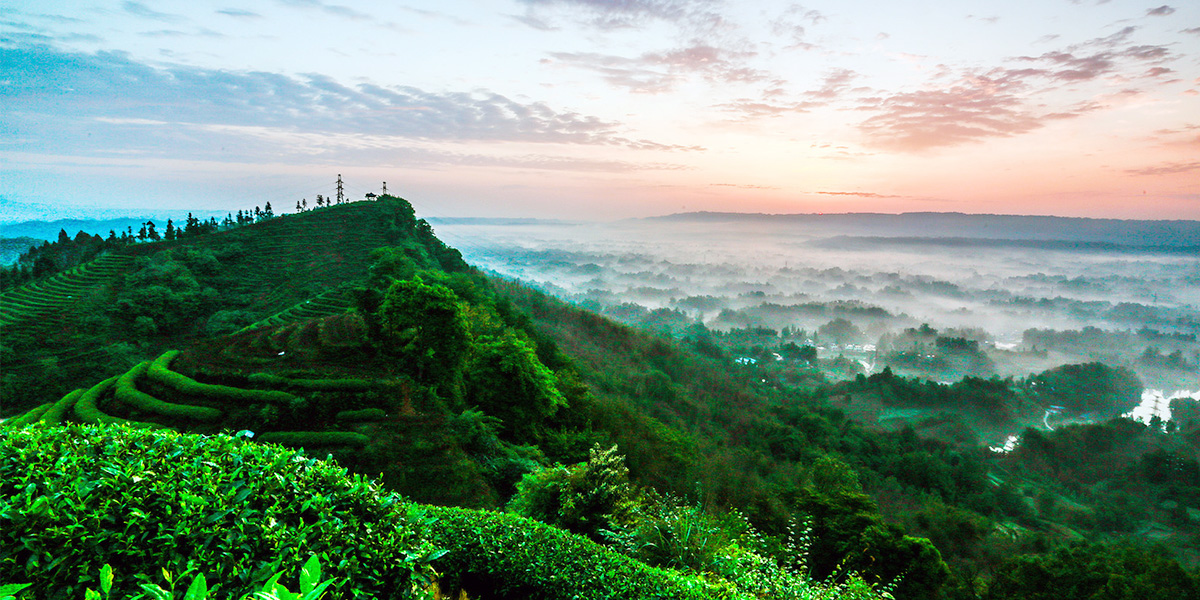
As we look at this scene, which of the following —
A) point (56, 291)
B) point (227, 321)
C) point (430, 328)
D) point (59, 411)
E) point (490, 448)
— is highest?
point (430, 328)

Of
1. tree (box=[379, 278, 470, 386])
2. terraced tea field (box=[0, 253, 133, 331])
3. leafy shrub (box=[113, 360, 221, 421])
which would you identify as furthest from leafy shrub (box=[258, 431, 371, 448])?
terraced tea field (box=[0, 253, 133, 331])

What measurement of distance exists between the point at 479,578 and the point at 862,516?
12659mm

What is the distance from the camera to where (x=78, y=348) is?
28.0 meters

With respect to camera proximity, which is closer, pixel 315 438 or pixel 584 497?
pixel 584 497

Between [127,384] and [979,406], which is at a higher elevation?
[127,384]

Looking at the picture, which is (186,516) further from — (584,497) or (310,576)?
(584,497)

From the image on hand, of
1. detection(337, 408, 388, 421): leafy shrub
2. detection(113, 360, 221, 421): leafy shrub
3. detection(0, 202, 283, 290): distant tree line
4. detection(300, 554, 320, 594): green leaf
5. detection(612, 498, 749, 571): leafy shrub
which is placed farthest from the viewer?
detection(0, 202, 283, 290): distant tree line

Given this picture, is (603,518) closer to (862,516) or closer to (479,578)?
(479,578)

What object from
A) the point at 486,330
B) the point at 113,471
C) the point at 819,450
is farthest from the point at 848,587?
the point at 819,450

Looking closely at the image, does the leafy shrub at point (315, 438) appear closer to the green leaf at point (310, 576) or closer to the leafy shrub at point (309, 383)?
the leafy shrub at point (309, 383)

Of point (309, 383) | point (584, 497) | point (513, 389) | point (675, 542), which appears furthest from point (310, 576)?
point (513, 389)

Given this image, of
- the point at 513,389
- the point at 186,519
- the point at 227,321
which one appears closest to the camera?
the point at 186,519

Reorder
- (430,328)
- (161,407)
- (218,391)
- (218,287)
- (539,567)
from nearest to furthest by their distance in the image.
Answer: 1. (539,567)
2. (161,407)
3. (218,391)
4. (430,328)
5. (218,287)

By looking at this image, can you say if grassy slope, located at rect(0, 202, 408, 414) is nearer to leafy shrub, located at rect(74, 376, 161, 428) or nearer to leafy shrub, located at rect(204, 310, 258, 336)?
leafy shrub, located at rect(204, 310, 258, 336)
